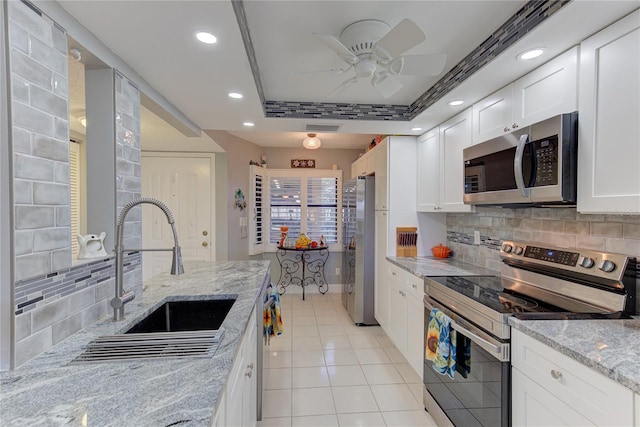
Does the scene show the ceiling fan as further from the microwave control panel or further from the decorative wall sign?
the decorative wall sign

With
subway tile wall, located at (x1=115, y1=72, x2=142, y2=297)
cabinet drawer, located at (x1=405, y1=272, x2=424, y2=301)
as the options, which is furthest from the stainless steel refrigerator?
subway tile wall, located at (x1=115, y1=72, x2=142, y2=297)

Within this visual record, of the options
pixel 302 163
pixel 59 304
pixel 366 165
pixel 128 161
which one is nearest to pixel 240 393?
pixel 59 304

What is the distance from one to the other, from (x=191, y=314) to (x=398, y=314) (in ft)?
6.04

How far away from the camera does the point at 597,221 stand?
161cm

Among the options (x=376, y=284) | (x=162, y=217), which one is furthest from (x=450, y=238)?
(x=162, y=217)

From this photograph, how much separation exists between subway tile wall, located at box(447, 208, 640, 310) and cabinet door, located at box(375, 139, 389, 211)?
70 centimetres

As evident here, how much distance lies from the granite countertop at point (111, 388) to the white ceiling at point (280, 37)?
1.28m

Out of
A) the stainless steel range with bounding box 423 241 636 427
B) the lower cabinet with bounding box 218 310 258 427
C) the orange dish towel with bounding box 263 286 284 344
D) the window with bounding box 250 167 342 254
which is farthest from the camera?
the window with bounding box 250 167 342 254

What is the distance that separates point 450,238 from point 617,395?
225 cm

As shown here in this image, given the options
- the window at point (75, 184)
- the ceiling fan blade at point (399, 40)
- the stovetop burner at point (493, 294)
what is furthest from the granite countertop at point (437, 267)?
the window at point (75, 184)

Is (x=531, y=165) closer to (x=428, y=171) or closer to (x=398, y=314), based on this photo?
(x=428, y=171)

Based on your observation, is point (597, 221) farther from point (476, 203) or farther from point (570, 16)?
point (570, 16)

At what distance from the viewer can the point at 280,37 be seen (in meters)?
1.65

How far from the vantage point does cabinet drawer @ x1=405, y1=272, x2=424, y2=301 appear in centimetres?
232
